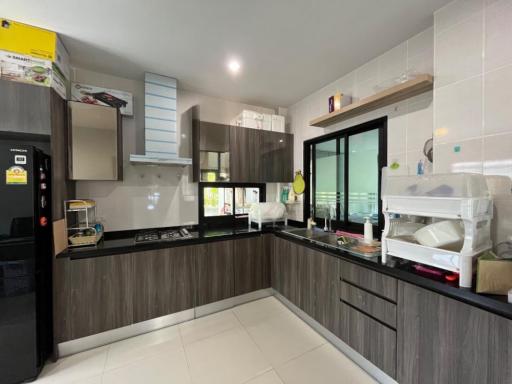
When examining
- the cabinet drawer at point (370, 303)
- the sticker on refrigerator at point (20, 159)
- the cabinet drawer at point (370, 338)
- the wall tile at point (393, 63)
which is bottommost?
the cabinet drawer at point (370, 338)

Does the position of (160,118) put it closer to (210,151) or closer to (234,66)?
(210,151)

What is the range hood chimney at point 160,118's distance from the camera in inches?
87.9

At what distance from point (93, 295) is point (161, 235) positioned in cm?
73

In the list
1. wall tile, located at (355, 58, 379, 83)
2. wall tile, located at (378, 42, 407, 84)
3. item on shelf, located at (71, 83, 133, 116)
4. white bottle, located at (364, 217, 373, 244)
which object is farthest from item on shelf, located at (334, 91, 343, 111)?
item on shelf, located at (71, 83, 133, 116)

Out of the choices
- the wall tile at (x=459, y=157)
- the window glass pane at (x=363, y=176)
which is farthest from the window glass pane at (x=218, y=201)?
the wall tile at (x=459, y=157)

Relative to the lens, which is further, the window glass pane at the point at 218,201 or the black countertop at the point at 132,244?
the window glass pane at the point at 218,201

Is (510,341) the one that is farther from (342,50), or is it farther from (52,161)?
(52,161)

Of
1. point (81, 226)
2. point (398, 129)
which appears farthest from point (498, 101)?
point (81, 226)

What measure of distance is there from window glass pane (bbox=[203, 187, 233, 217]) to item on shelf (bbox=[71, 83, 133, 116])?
4.18ft

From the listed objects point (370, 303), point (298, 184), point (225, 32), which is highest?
point (225, 32)

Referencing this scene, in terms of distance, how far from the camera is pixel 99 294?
180cm

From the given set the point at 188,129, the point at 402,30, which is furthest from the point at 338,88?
the point at 188,129

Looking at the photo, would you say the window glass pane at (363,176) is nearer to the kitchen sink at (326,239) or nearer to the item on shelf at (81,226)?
the kitchen sink at (326,239)

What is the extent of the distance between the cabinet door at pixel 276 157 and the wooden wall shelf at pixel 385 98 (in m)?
0.71
